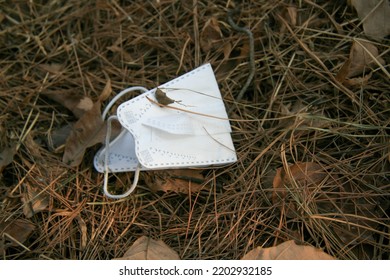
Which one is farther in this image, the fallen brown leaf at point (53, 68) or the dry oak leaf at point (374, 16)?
the fallen brown leaf at point (53, 68)

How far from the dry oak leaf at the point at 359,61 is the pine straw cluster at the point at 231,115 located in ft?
0.16

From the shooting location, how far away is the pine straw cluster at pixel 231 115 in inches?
64.2

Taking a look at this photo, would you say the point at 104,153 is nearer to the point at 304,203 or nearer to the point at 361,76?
the point at 304,203

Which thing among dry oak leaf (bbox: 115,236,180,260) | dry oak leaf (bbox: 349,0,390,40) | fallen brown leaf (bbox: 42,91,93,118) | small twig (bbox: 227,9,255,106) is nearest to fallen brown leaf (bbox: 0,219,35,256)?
dry oak leaf (bbox: 115,236,180,260)

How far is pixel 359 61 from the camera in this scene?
1.83 m

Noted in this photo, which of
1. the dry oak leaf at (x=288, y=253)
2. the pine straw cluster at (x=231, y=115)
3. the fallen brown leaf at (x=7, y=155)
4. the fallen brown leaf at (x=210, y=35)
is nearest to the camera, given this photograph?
the dry oak leaf at (x=288, y=253)

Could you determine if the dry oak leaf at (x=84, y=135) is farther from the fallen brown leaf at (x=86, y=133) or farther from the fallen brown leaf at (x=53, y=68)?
the fallen brown leaf at (x=53, y=68)

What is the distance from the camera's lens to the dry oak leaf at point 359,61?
5.96ft

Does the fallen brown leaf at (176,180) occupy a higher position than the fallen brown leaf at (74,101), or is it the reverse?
the fallen brown leaf at (74,101)

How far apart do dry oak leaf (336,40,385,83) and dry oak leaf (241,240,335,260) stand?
27.1 inches

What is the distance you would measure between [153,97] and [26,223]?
622mm

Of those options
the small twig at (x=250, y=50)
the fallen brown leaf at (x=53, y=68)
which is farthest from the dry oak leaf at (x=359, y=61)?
the fallen brown leaf at (x=53, y=68)

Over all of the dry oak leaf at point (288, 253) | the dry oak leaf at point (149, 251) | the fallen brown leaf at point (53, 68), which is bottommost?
the dry oak leaf at point (288, 253)

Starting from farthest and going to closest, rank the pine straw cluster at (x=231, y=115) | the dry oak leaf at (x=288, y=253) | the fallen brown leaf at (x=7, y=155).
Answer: the fallen brown leaf at (x=7, y=155) < the pine straw cluster at (x=231, y=115) < the dry oak leaf at (x=288, y=253)
